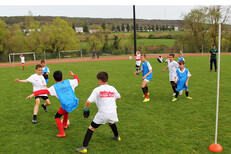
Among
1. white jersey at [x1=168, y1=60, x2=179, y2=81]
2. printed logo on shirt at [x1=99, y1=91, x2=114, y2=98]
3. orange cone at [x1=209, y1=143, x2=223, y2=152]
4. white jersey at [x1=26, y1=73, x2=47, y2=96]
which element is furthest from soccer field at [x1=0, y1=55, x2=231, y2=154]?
printed logo on shirt at [x1=99, y1=91, x2=114, y2=98]

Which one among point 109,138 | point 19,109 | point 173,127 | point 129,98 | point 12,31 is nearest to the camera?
point 109,138

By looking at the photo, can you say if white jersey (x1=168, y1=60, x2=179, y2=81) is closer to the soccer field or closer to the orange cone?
the soccer field

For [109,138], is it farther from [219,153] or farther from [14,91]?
[14,91]

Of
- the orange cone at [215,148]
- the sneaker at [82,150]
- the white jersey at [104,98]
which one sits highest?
the white jersey at [104,98]

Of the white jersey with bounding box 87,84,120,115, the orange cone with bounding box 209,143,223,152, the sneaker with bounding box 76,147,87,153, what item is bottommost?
the sneaker with bounding box 76,147,87,153

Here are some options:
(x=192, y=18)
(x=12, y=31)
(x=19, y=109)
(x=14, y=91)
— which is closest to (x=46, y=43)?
(x=12, y=31)

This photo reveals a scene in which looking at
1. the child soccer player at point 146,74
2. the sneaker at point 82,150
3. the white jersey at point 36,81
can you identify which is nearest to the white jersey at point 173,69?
the child soccer player at point 146,74

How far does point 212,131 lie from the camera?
502 centimetres

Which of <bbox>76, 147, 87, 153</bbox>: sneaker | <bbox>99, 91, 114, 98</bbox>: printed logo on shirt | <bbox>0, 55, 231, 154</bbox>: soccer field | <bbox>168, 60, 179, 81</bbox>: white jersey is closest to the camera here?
<bbox>99, 91, 114, 98</bbox>: printed logo on shirt

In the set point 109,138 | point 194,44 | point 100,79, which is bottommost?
point 109,138

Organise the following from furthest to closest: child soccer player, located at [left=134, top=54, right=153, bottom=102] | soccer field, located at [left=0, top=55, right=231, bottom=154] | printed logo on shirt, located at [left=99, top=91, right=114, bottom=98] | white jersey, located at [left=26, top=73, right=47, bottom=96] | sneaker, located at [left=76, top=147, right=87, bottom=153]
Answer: child soccer player, located at [left=134, top=54, right=153, bottom=102], white jersey, located at [left=26, top=73, right=47, bottom=96], soccer field, located at [left=0, top=55, right=231, bottom=154], sneaker, located at [left=76, top=147, right=87, bottom=153], printed logo on shirt, located at [left=99, top=91, right=114, bottom=98]

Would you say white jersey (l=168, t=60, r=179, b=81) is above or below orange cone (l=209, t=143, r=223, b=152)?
above

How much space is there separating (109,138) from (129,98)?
3.80 meters

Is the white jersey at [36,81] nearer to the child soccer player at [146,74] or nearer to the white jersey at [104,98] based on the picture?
the white jersey at [104,98]
